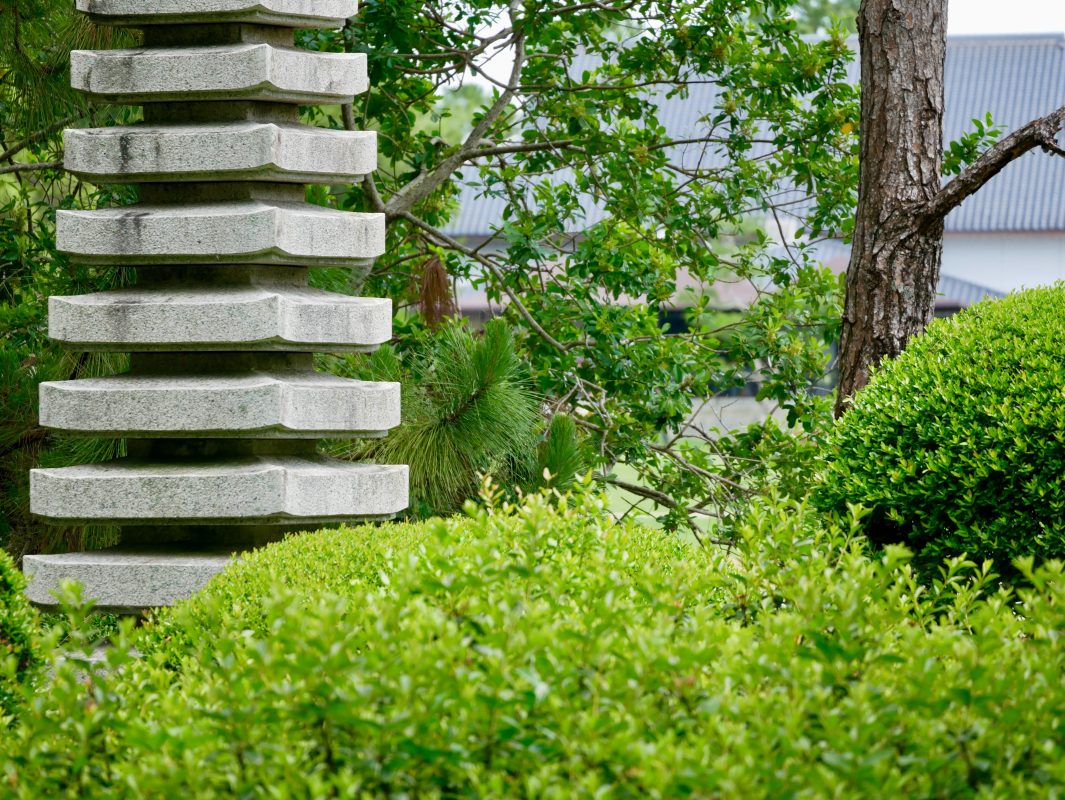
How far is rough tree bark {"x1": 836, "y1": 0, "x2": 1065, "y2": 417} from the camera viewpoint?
198 inches

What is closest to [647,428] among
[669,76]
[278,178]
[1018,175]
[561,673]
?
[669,76]

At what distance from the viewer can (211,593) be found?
3.24 m

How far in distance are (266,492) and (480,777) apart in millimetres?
2615

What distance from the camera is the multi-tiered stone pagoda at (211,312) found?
4215mm

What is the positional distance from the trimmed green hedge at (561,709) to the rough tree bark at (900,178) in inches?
Answer: 119

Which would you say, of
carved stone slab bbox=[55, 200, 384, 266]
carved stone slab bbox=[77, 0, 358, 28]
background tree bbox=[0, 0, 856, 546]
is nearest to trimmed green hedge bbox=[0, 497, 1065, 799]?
carved stone slab bbox=[55, 200, 384, 266]

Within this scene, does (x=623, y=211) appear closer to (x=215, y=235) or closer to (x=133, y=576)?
(x=215, y=235)

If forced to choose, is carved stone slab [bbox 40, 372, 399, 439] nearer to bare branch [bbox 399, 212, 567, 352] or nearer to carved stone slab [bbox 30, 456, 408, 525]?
carved stone slab [bbox 30, 456, 408, 525]

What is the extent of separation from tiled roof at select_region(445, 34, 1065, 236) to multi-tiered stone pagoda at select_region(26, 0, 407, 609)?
18.1 metres

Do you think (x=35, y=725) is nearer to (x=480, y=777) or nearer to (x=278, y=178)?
(x=480, y=777)

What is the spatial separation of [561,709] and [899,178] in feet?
13.0

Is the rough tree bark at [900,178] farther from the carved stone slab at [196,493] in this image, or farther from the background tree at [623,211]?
the carved stone slab at [196,493]

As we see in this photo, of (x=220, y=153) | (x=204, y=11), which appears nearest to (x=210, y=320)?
(x=220, y=153)

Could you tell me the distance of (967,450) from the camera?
3.50 metres
